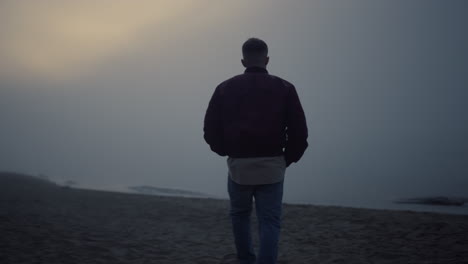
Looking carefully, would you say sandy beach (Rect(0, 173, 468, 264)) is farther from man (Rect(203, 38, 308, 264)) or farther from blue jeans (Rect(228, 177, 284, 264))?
man (Rect(203, 38, 308, 264))

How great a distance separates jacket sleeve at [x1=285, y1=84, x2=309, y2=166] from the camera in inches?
111

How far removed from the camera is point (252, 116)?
2.76 m

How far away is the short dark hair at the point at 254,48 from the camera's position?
115 inches

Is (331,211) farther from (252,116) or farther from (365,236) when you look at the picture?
(252,116)

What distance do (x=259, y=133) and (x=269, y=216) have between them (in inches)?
26.4

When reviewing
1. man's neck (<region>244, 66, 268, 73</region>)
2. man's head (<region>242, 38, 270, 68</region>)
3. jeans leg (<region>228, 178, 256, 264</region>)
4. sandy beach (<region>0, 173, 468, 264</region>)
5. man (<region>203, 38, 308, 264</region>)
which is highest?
man's head (<region>242, 38, 270, 68</region>)

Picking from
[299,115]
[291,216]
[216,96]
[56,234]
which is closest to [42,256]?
[56,234]

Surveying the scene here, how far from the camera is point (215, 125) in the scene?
3018 millimetres

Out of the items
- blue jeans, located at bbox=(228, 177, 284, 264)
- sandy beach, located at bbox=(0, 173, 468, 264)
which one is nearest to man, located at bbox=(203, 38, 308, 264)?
blue jeans, located at bbox=(228, 177, 284, 264)

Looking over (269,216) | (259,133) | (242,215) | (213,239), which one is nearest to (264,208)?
(269,216)

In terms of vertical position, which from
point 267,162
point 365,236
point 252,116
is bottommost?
point 365,236

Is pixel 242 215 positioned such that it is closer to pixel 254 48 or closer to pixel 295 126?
pixel 295 126

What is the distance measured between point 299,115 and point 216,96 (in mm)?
680

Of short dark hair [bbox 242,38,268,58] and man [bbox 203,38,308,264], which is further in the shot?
short dark hair [bbox 242,38,268,58]
